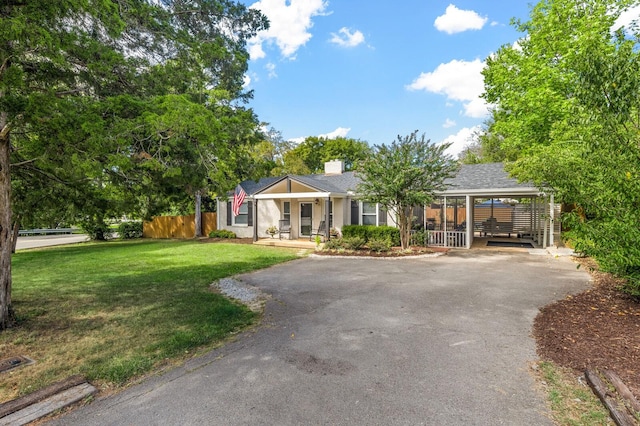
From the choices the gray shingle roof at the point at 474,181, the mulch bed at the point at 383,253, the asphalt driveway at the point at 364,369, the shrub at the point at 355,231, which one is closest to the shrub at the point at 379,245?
the mulch bed at the point at 383,253

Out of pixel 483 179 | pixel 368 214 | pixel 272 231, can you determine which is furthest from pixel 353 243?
pixel 483 179

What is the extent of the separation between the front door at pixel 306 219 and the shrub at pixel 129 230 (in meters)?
12.9

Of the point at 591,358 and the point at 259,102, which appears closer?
the point at 591,358

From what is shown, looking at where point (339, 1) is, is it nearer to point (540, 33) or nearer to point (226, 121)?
point (540, 33)

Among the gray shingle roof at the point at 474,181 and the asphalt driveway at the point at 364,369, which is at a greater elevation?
the gray shingle roof at the point at 474,181

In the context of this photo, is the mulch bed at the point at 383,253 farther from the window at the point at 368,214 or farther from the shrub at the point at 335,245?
the window at the point at 368,214

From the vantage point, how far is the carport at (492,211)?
540 inches

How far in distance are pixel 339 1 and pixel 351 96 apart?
13143mm

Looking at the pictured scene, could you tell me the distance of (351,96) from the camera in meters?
25.8

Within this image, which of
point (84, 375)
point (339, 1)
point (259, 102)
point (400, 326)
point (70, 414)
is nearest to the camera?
point (70, 414)

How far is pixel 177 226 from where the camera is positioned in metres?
22.0

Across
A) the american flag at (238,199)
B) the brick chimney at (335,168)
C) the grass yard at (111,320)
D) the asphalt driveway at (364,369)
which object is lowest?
the grass yard at (111,320)

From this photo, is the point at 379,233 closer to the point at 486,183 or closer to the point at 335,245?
the point at 335,245

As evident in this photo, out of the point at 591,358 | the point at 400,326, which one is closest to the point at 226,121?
the point at 400,326
